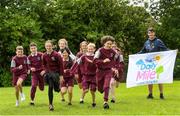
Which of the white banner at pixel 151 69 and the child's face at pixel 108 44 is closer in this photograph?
the child's face at pixel 108 44

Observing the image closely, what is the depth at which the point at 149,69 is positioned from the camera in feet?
61.5

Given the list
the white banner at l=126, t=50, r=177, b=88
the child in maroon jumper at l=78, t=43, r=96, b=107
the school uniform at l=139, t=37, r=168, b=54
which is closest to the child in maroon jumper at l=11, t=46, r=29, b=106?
the child in maroon jumper at l=78, t=43, r=96, b=107

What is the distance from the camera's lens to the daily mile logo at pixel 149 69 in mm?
18594

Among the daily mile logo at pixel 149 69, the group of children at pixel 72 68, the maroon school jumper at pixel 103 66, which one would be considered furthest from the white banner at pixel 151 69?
the maroon school jumper at pixel 103 66

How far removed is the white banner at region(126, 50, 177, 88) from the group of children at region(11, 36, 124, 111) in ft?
3.64

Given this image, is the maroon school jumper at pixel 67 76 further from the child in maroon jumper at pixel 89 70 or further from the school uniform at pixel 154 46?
the school uniform at pixel 154 46

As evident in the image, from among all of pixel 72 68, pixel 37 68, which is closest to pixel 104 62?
pixel 72 68

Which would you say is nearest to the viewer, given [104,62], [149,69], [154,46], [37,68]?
[104,62]

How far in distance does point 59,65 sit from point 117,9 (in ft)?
116

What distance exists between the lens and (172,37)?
51562 millimetres

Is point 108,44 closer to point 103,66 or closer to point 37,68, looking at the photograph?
point 103,66

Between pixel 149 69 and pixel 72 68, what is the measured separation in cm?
322

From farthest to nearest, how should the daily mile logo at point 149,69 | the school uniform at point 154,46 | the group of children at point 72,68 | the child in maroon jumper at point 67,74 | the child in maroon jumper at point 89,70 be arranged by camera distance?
1. the daily mile logo at point 149,69
2. the school uniform at point 154,46
3. the child in maroon jumper at point 67,74
4. the child in maroon jumper at point 89,70
5. the group of children at point 72,68

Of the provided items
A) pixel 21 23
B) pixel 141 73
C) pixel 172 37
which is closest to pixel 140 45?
pixel 172 37
